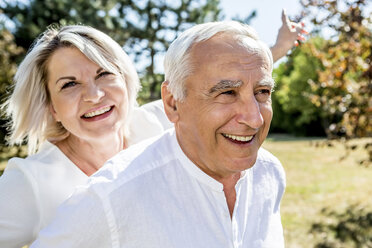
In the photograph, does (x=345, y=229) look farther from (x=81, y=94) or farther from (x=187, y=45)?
(x=187, y=45)

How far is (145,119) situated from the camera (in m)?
2.71

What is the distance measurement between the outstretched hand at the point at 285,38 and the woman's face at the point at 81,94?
4.12ft

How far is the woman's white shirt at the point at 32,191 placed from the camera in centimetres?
186

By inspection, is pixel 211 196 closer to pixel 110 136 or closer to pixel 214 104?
pixel 214 104

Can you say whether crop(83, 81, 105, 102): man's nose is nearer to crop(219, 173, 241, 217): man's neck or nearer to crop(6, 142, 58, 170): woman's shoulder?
crop(6, 142, 58, 170): woman's shoulder

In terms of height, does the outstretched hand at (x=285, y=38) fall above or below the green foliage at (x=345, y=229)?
above

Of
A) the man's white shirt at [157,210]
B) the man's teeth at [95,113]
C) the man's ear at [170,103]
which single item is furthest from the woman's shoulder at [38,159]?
the man's ear at [170,103]

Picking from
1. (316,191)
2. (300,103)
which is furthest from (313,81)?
(300,103)

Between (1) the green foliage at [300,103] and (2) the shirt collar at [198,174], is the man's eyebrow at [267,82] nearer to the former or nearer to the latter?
(2) the shirt collar at [198,174]

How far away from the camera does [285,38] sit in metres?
2.87

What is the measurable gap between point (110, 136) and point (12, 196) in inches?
25.6

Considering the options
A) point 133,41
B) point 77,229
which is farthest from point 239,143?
point 133,41

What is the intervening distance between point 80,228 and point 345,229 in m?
6.42

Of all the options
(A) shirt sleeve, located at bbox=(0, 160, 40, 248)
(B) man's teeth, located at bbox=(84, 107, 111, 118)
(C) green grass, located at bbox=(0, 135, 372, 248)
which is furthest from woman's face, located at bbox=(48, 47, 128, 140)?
(C) green grass, located at bbox=(0, 135, 372, 248)
